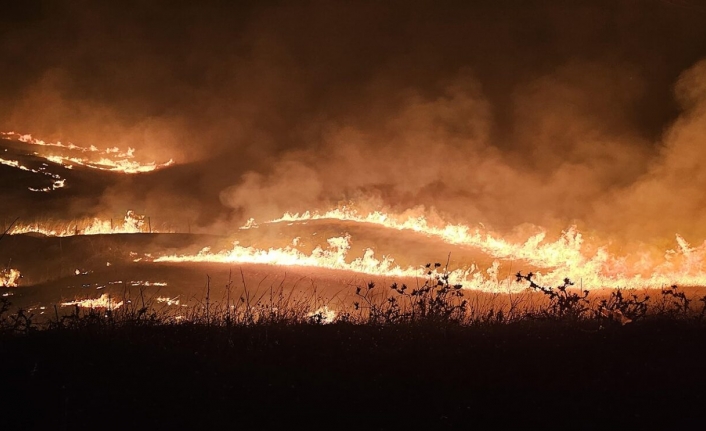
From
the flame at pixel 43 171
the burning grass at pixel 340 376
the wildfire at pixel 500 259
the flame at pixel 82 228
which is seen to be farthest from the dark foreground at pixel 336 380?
the flame at pixel 43 171

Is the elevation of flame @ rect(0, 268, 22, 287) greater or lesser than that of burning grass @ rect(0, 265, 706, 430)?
greater

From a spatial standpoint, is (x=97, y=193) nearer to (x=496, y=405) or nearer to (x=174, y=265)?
(x=174, y=265)

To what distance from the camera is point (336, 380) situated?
614cm

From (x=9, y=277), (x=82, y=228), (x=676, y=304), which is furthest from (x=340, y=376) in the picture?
(x=82, y=228)

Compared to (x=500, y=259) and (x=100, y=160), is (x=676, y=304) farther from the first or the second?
(x=100, y=160)

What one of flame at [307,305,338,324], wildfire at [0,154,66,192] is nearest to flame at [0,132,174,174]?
wildfire at [0,154,66,192]

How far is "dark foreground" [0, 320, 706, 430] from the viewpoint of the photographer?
521cm

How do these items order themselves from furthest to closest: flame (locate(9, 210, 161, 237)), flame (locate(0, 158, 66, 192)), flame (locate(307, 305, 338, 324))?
flame (locate(0, 158, 66, 192))
flame (locate(9, 210, 161, 237))
flame (locate(307, 305, 338, 324))

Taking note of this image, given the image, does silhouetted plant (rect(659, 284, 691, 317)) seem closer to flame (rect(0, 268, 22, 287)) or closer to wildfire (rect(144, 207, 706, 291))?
wildfire (rect(144, 207, 706, 291))

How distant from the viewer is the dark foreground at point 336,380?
521 cm

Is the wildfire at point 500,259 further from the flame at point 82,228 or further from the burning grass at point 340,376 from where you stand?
A: the burning grass at point 340,376

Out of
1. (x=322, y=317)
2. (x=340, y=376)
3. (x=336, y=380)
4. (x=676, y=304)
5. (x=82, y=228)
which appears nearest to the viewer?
(x=336, y=380)

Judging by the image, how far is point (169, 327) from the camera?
26.8 ft

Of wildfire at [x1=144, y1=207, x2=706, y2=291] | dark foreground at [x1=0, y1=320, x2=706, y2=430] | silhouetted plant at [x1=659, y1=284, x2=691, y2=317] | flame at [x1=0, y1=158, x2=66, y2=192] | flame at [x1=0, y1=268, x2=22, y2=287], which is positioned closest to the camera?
dark foreground at [x1=0, y1=320, x2=706, y2=430]
